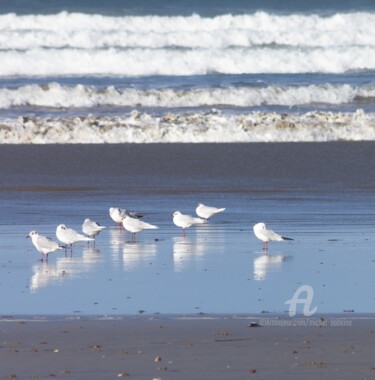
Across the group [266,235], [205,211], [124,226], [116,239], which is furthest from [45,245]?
[205,211]

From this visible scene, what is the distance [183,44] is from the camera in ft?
133

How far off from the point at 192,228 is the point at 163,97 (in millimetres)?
16961

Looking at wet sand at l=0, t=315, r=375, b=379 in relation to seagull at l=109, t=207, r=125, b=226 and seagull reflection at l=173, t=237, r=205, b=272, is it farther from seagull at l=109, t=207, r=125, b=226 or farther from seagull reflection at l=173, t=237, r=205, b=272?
seagull at l=109, t=207, r=125, b=226

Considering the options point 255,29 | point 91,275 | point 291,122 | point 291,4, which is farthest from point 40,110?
point 291,4

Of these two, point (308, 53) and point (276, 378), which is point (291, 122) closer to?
point (308, 53)

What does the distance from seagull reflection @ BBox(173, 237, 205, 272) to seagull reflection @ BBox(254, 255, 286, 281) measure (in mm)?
606

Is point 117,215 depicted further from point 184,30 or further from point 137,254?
point 184,30

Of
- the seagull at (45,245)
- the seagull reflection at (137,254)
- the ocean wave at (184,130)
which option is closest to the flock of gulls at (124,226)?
the seagull at (45,245)

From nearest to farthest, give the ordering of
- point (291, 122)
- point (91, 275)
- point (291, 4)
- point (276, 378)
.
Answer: point (276, 378)
point (91, 275)
point (291, 122)
point (291, 4)

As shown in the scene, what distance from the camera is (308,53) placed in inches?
1524

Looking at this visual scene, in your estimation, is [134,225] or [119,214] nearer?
[134,225]

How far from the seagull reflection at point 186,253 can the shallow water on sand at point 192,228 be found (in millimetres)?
14

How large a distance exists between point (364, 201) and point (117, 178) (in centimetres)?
529

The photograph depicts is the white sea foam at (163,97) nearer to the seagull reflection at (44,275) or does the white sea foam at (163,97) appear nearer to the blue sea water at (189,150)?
the blue sea water at (189,150)
